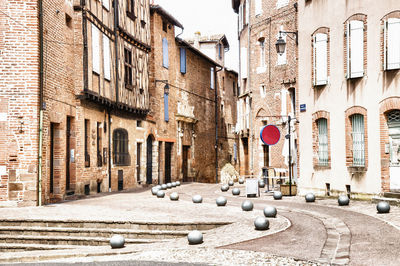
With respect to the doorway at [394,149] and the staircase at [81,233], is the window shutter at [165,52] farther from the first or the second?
the staircase at [81,233]

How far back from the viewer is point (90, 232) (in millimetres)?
10766

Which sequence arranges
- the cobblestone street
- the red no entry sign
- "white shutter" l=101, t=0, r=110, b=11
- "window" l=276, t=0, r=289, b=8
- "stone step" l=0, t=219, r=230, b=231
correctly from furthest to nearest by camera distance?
"window" l=276, t=0, r=289, b=8, "white shutter" l=101, t=0, r=110, b=11, the red no entry sign, "stone step" l=0, t=219, r=230, b=231, the cobblestone street

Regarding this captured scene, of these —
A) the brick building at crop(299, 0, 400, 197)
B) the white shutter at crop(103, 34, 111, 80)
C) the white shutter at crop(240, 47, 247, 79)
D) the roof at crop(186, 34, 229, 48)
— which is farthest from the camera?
the roof at crop(186, 34, 229, 48)

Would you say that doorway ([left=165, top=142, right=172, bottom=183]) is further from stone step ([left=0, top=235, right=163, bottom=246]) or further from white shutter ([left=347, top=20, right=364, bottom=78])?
stone step ([left=0, top=235, right=163, bottom=246])

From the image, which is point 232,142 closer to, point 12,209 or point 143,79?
point 143,79

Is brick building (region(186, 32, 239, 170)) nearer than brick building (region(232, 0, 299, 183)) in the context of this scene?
No

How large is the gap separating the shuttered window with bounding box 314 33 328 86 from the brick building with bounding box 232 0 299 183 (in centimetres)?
524

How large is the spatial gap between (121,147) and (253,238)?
46.7 feet

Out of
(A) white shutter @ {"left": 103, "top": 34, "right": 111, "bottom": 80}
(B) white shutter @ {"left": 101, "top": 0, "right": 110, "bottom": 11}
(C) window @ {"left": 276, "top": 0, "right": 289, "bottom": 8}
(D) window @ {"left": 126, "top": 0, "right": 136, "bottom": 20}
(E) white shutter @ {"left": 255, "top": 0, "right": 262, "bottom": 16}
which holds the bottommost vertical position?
(A) white shutter @ {"left": 103, "top": 34, "right": 111, "bottom": 80}

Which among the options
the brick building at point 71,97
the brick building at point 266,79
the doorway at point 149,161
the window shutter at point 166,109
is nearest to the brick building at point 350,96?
the brick building at point 266,79

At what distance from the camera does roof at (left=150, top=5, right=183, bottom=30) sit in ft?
88.2

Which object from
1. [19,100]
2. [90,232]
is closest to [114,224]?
[90,232]

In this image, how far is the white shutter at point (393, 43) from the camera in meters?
15.5

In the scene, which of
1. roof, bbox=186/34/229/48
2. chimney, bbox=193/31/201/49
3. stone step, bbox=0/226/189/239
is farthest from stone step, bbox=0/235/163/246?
roof, bbox=186/34/229/48
